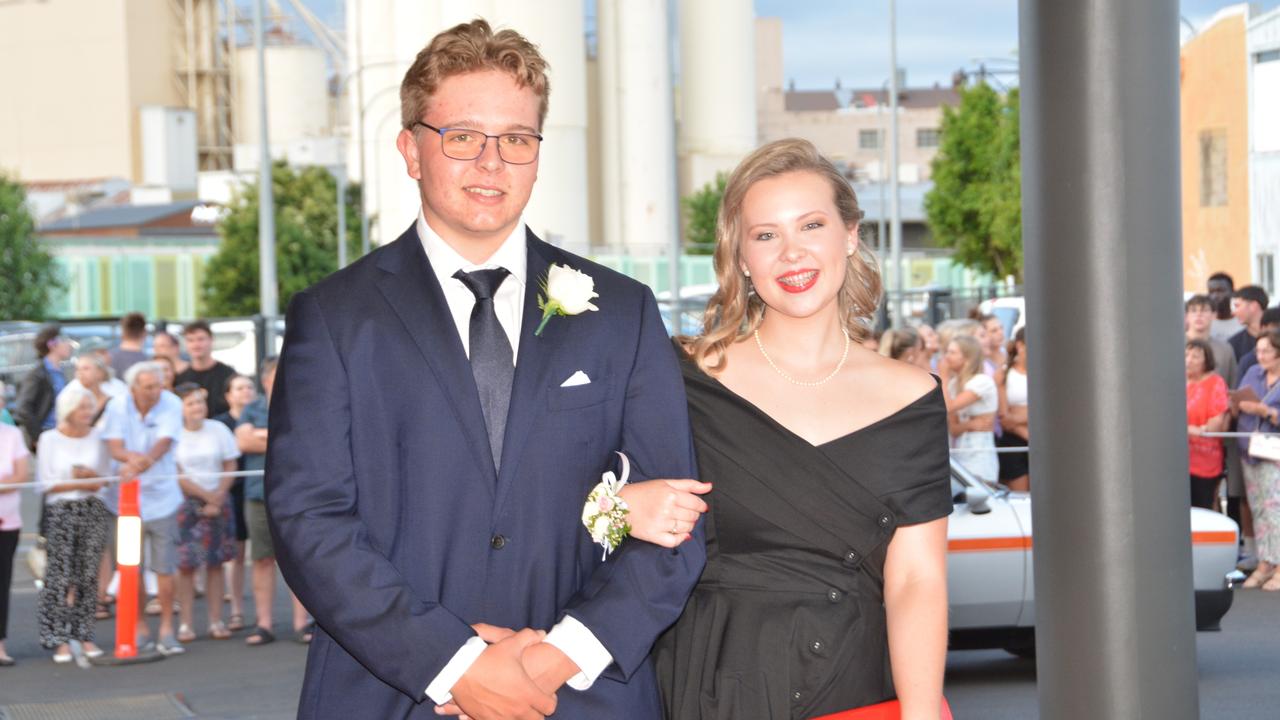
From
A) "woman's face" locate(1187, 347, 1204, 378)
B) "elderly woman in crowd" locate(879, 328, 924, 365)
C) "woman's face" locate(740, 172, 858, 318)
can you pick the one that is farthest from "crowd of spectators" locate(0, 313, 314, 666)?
"woman's face" locate(740, 172, 858, 318)

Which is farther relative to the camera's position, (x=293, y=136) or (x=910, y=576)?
(x=293, y=136)

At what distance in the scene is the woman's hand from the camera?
129 inches

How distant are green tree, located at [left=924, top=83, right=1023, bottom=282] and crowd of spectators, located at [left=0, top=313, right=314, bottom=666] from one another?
46.0m

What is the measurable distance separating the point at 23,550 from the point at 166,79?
95.0 m

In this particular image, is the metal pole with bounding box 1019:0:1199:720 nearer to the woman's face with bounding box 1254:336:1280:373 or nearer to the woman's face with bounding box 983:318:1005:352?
the woman's face with bounding box 1254:336:1280:373

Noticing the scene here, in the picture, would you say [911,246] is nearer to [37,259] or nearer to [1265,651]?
[37,259]

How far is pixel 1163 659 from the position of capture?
3832mm

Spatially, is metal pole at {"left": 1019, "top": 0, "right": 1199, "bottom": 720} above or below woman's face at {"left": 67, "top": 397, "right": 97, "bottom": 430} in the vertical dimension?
above

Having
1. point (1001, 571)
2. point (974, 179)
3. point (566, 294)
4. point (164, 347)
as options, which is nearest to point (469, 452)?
point (566, 294)

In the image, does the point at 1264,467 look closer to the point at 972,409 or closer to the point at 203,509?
the point at 972,409

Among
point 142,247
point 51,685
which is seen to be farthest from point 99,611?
point 142,247

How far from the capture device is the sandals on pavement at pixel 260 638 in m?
11.4

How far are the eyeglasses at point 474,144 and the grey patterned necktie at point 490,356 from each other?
0.23m

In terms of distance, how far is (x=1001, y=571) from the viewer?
31.2 feet
